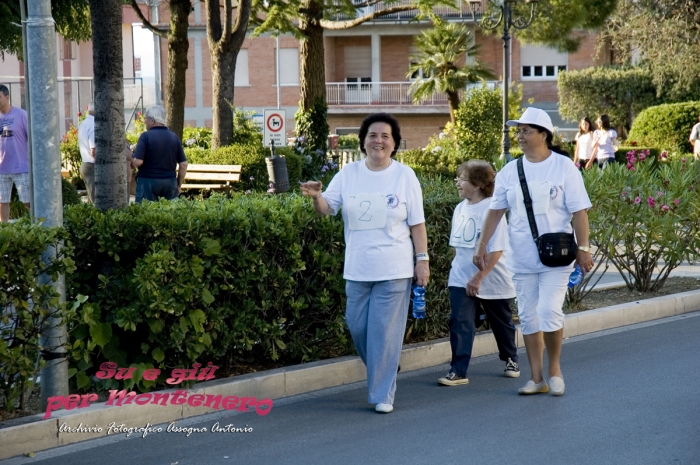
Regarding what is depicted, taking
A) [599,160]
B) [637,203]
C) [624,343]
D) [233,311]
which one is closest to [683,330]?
[624,343]

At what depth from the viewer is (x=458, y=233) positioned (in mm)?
7477

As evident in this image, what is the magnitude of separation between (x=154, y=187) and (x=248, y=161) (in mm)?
7840

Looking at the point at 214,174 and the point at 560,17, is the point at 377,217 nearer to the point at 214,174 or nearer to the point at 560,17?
the point at 214,174

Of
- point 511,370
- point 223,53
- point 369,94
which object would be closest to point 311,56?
point 223,53

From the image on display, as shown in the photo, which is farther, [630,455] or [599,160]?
[599,160]

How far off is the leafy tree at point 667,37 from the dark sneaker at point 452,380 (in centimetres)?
2781

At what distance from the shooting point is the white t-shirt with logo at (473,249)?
737cm

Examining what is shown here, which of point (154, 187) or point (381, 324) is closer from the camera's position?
point (381, 324)

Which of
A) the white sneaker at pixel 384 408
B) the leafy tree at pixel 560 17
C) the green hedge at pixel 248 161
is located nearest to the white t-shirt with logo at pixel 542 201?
the white sneaker at pixel 384 408

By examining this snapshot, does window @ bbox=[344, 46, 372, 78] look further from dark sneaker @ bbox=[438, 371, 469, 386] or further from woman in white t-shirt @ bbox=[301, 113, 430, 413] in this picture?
woman in white t-shirt @ bbox=[301, 113, 430, 413]

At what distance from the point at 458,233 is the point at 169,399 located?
8.01ft

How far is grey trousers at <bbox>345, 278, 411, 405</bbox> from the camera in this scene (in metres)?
6.46

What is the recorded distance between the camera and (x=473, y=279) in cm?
726

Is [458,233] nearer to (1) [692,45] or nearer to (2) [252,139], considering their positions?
(2) [252,139]
